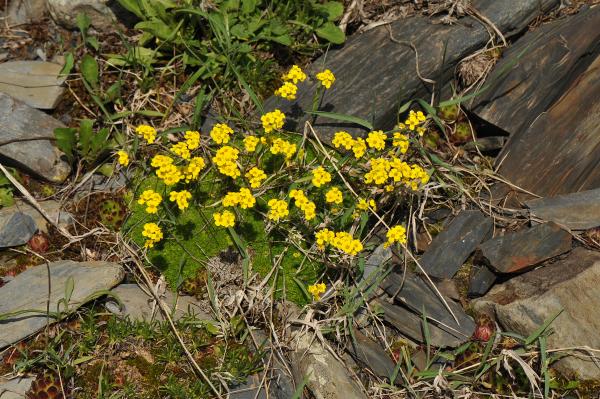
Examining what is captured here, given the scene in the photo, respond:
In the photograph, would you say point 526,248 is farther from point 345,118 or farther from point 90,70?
point 90,70

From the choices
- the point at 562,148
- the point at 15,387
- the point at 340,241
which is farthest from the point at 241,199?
the point at 562,148

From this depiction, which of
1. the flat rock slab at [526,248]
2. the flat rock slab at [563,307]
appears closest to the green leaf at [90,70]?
the flat rock slab at [526,248]

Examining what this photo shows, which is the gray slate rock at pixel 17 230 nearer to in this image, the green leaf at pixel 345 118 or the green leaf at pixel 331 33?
the green leaf at pixel 345 118

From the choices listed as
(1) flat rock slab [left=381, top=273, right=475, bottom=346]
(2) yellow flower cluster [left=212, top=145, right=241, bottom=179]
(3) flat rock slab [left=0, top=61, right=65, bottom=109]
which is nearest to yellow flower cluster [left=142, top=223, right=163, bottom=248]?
(2) yellow flower cluster [left=212, top=145, right=241, bottom=179]

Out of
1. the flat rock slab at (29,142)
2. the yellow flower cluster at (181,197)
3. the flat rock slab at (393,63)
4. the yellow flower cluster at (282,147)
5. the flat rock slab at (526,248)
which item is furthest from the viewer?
the flat rock slab at (393,63)

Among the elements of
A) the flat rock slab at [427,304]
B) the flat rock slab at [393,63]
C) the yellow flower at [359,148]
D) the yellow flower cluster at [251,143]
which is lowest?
the flat rock slab at [427,304]

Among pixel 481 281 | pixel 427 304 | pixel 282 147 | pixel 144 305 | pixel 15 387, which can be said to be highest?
pixel 282 147
